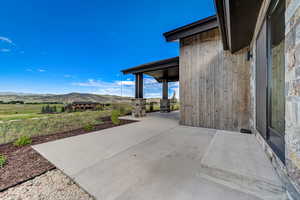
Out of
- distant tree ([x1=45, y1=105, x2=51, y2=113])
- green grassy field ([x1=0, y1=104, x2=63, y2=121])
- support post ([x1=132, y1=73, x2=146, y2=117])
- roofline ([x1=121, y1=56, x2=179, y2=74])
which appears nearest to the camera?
green grassy field ([x1=0, y1=104, x2=63, y2=121])

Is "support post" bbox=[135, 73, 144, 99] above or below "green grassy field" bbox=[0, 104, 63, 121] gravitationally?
above

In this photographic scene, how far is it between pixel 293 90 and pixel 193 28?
4123 millimetres

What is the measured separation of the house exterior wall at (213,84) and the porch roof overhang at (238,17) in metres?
0.92

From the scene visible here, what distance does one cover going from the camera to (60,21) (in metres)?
5.06

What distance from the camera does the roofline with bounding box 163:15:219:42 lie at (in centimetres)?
367

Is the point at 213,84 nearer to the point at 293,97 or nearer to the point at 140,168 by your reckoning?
the point at 293,97

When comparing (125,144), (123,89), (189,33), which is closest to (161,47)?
(123,89)

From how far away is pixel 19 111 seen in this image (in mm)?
3977

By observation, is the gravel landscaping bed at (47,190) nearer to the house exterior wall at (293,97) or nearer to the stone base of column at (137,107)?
the house exterior wall at (293,97)

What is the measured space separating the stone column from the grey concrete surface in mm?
577

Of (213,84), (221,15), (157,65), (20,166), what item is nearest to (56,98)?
(20,166)

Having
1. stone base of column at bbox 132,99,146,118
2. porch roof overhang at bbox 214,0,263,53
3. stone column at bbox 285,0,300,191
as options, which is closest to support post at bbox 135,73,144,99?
stone base of column at bbox 132,99,146,118

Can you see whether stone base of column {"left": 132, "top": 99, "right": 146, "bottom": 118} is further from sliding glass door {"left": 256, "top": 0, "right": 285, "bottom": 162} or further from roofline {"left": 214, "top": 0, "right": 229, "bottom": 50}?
sliding glass door {"left": 256, "top": 0, "right": 285, "bottom": 162}

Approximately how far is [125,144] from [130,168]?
3.42 ft
